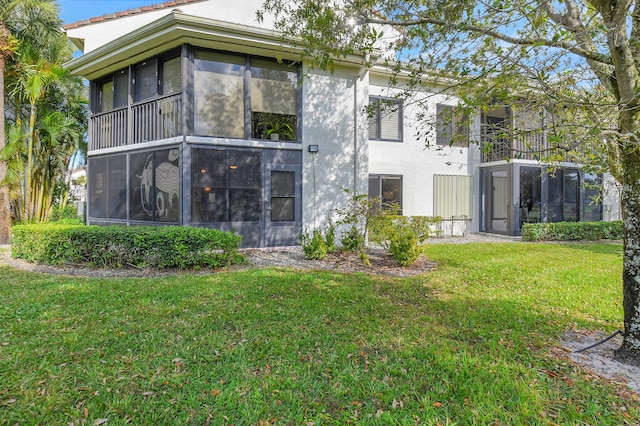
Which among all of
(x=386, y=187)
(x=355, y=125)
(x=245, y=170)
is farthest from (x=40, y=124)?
(x=386, y=187)

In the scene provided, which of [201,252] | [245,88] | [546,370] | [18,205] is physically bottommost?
[546,370]

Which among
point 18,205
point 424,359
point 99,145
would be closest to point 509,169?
point 424,359

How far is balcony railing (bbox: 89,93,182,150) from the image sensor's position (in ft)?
31.6

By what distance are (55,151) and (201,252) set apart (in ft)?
36.8

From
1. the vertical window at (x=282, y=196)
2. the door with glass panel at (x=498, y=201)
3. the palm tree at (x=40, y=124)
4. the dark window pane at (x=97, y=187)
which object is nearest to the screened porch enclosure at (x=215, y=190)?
the vertical window at (x=282, y=196)

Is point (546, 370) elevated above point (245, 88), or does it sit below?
below

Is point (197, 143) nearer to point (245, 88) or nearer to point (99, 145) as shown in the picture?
point (245, 88)

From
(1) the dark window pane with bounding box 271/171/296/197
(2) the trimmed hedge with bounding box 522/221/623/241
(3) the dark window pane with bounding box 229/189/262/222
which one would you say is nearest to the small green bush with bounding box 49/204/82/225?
(3) the dark window pane with bounding box 229/189/262/222

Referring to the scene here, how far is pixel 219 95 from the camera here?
9711mm

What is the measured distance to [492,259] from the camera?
8859 mm

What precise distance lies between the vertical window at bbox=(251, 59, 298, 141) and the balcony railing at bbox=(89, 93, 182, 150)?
6.85 feet

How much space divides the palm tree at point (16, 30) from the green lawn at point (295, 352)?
632 cm

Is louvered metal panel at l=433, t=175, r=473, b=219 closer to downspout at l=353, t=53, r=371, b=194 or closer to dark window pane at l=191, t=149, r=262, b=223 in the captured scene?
downspout at l=353, t=53, r=371, b=194

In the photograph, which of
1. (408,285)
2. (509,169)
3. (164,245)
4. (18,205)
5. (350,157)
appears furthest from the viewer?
(509,169)
